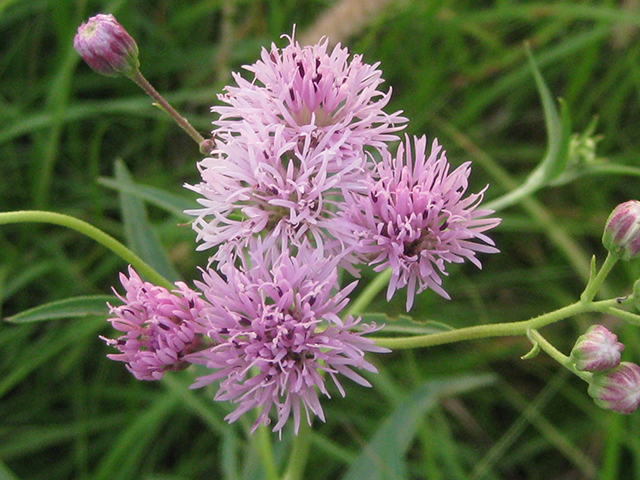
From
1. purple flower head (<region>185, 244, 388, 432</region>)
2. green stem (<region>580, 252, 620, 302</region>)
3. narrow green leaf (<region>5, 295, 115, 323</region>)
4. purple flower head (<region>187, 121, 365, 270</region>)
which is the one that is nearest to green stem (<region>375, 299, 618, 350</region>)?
green stem (<region>580, 252, 620, 302</region>)

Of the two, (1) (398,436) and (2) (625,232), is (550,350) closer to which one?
(2) (625,232)

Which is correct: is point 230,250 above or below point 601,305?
above

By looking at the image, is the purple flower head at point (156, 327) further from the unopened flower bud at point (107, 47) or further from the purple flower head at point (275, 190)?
the unopened flower bud at point (107, 47)

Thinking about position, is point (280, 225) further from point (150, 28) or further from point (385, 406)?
point (150, 28)

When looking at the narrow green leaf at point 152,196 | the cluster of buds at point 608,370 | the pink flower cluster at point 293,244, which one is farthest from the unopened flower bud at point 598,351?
the narrow green leaf at point 152,196

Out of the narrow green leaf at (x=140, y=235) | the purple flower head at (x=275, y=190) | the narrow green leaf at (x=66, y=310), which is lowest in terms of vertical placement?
the purple flower head at (x=275, y=190)

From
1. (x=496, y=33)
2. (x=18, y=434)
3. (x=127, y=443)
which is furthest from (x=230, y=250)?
(x=496, y=33)
